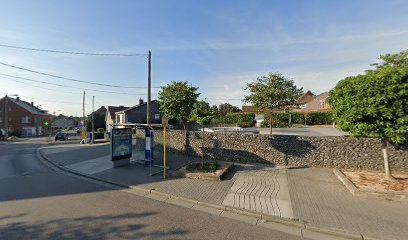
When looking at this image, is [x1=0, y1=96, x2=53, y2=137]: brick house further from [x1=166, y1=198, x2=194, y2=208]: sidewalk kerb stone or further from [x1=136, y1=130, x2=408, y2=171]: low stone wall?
[x1=166, y1=198, x2=194, y2=208]: sidewalk kerb stone

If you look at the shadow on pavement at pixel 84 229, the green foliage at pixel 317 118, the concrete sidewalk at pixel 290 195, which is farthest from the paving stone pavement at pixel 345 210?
the green foliage at pixel 317 118

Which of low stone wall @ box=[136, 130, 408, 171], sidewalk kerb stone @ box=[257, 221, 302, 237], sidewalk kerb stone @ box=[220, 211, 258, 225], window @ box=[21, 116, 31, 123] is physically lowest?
sidewalk kerb stone @ box=[257, 221, 302, 237]

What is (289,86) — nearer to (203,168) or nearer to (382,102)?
(382,102)

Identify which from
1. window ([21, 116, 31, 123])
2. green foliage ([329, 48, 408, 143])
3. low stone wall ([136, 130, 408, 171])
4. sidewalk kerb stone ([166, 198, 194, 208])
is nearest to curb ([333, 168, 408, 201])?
green foliage ([329, 48, 408, 143])

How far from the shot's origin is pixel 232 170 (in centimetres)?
939

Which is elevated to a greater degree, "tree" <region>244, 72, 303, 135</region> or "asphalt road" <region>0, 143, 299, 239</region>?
"tree" <region>244, 72, 303, 135</region>

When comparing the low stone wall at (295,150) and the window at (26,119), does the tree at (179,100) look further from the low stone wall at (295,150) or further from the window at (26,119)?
the window at (26,119)

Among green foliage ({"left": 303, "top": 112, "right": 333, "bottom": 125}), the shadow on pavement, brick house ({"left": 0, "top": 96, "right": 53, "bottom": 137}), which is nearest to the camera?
the shadow on pavement

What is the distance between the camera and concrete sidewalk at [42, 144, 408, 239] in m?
4.71

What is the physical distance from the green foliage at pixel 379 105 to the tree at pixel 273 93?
4009mm

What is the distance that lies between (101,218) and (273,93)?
9.67 metres

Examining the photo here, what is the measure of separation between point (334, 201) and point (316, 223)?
171 cm

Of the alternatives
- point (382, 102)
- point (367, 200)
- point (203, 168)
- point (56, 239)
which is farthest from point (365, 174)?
point (56, 239)

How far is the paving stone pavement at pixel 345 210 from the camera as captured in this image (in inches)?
175
